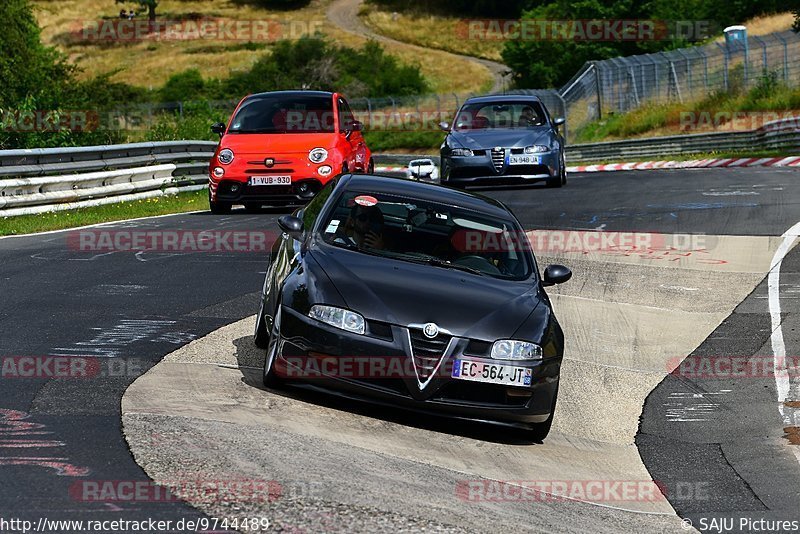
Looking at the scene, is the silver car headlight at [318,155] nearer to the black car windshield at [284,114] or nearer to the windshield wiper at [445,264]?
the black car windshield at [284,114]

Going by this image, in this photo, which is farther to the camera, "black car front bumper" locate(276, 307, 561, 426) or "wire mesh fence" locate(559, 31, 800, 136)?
"wire mesh fence" locate(559, 31, 800, 136)

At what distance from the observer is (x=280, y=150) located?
17781 mm

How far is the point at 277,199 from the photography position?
1788cm

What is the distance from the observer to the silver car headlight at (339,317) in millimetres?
7168

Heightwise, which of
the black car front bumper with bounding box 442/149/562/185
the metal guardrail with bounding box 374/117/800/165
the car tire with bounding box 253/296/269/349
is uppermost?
the car tire with bounding box 253/296/269/349

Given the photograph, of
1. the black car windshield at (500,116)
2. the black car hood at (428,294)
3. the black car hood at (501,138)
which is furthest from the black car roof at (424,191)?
the black car windshield at (500,116)

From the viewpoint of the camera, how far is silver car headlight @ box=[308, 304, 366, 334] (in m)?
7.17

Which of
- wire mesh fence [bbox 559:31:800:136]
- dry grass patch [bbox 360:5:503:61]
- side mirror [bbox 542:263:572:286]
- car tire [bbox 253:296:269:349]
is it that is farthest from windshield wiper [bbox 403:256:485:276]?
dry grass patch [bbox 360:5:503:61]

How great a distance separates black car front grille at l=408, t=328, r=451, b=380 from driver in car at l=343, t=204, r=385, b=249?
1356 mm

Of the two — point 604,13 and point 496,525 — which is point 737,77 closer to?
point 604,13

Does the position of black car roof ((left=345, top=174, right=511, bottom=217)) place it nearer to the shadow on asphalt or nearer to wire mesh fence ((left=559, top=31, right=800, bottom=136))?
the shadow on asphalt

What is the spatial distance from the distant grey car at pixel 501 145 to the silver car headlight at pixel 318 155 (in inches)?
143

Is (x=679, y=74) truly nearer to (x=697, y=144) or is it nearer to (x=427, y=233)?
(x=697, y=144)

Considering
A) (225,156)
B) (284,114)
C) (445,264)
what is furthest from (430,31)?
(445,264)
